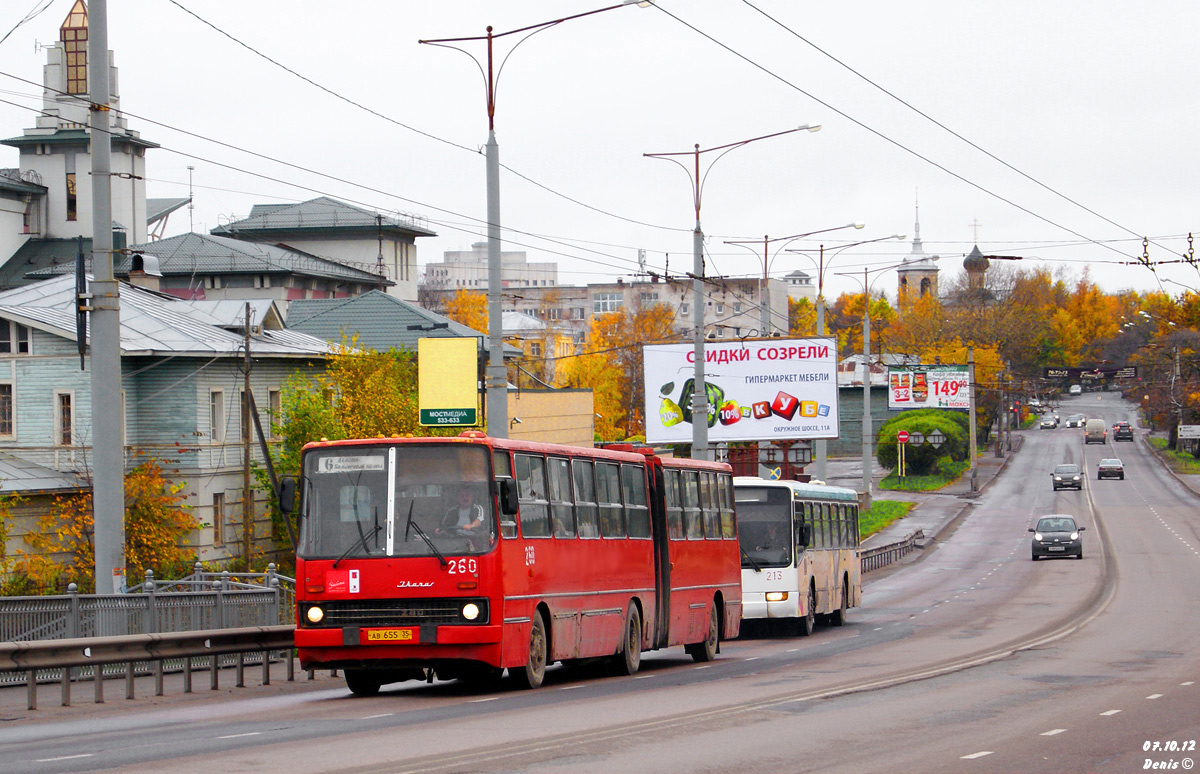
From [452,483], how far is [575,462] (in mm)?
2879

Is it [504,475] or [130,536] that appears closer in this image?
[504,475]

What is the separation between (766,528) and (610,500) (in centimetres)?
1006

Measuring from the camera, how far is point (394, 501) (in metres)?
15.9

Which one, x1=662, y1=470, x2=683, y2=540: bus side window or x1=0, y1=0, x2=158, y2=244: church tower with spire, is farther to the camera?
x1=0, y1=0, x2=158, y2=244: church tower with spire

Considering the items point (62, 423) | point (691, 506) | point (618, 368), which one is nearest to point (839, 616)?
point (691, 506)

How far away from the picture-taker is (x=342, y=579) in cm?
1569

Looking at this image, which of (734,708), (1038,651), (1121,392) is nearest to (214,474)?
(1038,651)

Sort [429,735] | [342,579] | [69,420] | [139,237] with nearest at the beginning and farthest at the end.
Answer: [429,735] < [342,579] < [69,420] < [139,237]

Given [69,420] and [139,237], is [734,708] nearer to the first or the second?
[69,420]

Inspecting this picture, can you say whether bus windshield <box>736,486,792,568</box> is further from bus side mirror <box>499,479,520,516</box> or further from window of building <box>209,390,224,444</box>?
window of building <box>209,390,224,444</box>

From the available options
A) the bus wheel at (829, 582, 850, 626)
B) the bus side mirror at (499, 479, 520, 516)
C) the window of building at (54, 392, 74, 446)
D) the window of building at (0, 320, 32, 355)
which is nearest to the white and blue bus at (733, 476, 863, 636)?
the bus wheel at (829, 582, 850, 626)

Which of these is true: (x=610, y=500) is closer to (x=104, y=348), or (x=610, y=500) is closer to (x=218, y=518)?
(x=104, y=348)
